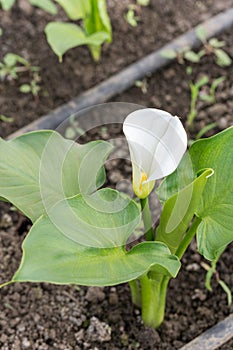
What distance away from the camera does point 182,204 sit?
1169 millimetres

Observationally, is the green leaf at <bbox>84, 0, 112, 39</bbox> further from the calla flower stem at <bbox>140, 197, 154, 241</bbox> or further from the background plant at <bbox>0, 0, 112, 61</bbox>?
the calla flower stem at <bbox>140, 197, 154, 241</bbox>

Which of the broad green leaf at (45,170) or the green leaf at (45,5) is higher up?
the broad green leaf at (45,170)

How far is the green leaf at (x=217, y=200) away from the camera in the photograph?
1192 mm

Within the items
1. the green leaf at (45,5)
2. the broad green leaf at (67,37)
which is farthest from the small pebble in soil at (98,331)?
the green leaf at (45,5)

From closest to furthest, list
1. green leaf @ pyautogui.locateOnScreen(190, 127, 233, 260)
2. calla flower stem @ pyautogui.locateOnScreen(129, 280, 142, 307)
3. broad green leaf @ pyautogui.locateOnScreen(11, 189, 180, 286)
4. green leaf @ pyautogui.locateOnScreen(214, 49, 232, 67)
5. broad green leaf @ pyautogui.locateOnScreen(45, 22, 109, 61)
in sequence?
broad green leaf @ pyautogui.locateOnScreen(11, 189, 180, 286)
green leaf @ pyautogui.locateOnScreen(190, 127, 233, 260)
calla flower stem @ pyautogui.locateOnScreen(129, 280, 142, 307)
broad green leaf @ pyautogui.locateOnScreen(45, 22, 109, 61)
green leaf @ pyautogui.locateOnScreen(214, 49, 232, 67)

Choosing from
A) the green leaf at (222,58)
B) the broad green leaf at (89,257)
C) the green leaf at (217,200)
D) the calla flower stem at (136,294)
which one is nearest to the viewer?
the broad green leaf at (89,257)

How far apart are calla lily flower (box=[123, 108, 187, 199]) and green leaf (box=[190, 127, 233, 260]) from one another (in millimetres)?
132

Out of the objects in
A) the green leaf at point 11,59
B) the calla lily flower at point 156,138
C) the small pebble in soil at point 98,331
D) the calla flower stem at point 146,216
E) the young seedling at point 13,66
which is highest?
the calla lily flower at point 156,138

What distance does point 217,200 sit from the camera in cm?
121

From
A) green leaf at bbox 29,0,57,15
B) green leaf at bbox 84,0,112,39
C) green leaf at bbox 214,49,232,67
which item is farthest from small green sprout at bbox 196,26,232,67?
green leaf at bbox 29,0,57,15

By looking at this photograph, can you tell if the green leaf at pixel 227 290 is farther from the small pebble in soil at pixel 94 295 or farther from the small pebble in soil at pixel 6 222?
the small pebble in soil at pixel 6 222

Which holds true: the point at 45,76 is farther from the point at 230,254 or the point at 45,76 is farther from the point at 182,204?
the point at 182,204

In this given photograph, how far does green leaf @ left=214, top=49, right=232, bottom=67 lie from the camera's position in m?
2.17

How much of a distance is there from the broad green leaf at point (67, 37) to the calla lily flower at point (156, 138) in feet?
2.85
